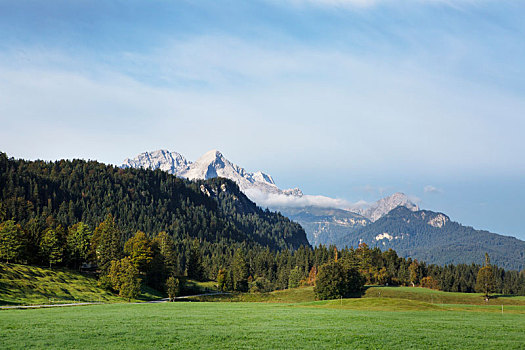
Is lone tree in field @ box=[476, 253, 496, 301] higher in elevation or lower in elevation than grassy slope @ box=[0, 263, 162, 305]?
higher

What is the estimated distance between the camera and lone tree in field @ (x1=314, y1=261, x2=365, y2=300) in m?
142

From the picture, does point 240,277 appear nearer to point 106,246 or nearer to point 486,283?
point 106,246

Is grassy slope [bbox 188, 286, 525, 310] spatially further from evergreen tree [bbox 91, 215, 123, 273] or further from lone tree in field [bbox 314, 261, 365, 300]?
evergreen tree [bbox 91, 215, 123, 273]

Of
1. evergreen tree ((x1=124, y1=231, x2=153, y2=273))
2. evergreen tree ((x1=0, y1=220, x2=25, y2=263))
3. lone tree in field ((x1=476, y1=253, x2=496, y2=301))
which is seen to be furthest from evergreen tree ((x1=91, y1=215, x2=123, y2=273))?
lone tree in field ((x1=476, y1=253, x2=496, y2=301))

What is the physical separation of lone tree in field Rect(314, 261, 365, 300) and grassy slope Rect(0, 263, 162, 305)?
175 feet

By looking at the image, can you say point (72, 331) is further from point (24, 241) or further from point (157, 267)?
point (157, 267)

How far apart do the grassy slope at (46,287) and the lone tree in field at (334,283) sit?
53.3m

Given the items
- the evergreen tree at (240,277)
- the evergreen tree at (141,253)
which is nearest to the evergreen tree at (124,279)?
the evergreen tree at (141,253)

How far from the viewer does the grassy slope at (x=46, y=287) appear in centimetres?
9731

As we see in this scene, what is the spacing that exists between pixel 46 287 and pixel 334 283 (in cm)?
8604

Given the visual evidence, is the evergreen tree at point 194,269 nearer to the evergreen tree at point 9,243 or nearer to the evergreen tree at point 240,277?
the evergreen tree at point 240,277

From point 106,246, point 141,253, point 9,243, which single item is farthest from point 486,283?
point 9,243

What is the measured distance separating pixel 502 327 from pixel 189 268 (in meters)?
160

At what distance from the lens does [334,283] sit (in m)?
143
